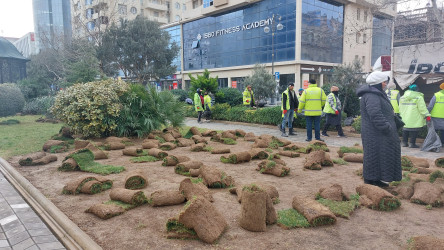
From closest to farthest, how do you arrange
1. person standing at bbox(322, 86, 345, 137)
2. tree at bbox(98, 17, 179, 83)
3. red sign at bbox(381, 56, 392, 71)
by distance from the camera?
Answer: person standing at bbox(322, 86, 345, 137)
red sign at bbox(381, 56, 392, 71)
tree at bbox(98, 17, 179, 83)

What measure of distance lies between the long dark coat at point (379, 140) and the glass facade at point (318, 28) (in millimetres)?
30971

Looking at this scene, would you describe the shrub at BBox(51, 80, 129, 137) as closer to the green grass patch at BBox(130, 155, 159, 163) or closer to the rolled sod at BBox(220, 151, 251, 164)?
the green grass patch at BBox(130, 155, 159, 163)

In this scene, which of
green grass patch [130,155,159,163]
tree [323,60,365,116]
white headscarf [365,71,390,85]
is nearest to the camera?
white headscarf [365,71,390,85]

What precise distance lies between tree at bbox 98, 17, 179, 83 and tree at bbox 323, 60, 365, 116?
20.3 meters

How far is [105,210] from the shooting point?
377 cm

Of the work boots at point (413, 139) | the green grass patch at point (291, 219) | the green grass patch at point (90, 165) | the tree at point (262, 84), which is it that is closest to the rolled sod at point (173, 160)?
the green grass patch at point (90, 165)

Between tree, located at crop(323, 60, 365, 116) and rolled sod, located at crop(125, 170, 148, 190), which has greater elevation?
tree, located at crop(323, 60, 365, 116)

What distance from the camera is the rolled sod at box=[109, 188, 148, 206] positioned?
13.4ft

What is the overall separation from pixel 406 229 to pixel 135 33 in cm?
2918

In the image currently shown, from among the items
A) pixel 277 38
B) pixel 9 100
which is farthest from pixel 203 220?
pixel 277 38

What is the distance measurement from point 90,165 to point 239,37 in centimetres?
3782

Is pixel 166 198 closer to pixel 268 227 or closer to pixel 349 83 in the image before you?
pixel 268 227

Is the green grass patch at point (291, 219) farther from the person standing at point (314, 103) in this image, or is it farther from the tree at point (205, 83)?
the tree at point (205, 83)

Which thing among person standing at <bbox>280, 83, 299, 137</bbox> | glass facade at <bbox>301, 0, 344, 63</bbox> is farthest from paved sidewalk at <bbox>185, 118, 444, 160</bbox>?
glass facade at <bbox>301, 0, 344, 63</bbox>
